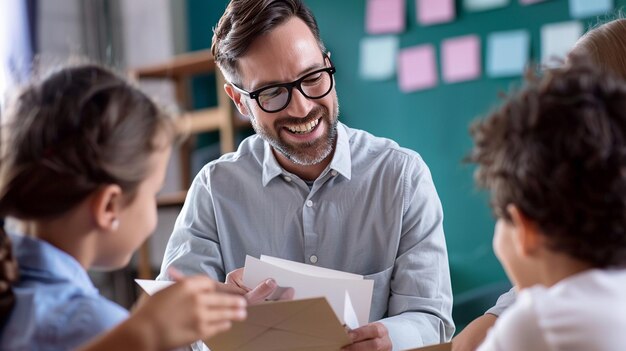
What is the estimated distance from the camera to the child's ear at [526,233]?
1007 mm

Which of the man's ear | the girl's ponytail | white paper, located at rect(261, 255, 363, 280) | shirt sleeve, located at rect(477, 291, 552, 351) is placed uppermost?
the man's ear

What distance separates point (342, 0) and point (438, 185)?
886mm

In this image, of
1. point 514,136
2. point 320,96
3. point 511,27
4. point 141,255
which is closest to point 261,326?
point 514,136

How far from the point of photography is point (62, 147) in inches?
41.5

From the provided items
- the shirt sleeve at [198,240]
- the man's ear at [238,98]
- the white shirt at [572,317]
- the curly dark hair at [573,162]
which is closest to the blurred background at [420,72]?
the man's ear at [238,98]

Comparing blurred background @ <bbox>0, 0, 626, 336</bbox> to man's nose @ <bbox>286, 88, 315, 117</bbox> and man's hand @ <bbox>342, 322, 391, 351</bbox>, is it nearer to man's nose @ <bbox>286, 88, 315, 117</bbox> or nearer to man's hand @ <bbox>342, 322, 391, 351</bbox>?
man's nose @ <bbox>286, 88, 315, 117</bbox>

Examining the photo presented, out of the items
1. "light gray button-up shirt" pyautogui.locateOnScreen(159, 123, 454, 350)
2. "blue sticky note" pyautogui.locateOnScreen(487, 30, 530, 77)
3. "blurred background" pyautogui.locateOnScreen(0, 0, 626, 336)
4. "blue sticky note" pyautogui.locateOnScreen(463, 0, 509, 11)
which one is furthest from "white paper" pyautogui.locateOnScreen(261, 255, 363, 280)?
"blue sticky note" pyautogui.locateOnScreen(463, 0, 509, 11)

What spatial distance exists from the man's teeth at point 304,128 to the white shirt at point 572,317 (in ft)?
3.11

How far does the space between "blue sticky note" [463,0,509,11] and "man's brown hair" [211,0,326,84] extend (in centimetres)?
122

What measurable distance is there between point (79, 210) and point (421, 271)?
880 millimetres

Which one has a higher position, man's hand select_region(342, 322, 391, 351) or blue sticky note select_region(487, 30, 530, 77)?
blue sticky note select_region(487, 30, 530, 77)

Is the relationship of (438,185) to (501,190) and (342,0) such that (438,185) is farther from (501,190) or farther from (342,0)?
(501,190)

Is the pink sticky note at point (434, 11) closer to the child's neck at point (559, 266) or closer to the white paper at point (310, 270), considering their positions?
the white paper at point (310, 270)

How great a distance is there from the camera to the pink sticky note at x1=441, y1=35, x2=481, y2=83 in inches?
119
